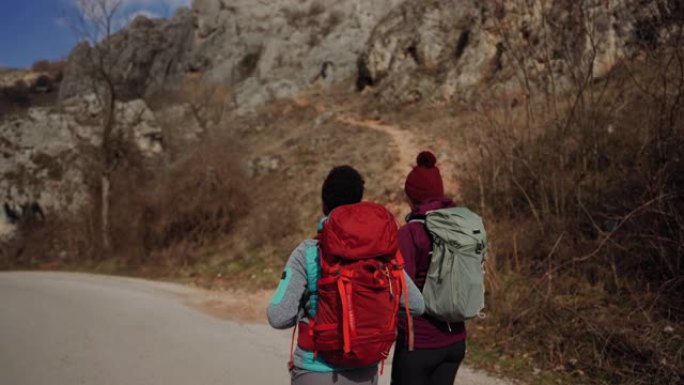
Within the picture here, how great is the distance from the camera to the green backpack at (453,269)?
2.79m

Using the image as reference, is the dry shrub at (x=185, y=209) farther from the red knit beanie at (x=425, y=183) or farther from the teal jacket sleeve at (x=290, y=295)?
the teal jacket sleeve at (x=290, y=295)

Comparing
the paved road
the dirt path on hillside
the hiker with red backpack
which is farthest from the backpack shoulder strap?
the dirt path on hillside

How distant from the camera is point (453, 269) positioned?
2.83 metres

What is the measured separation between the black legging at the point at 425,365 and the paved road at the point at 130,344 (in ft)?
8.51

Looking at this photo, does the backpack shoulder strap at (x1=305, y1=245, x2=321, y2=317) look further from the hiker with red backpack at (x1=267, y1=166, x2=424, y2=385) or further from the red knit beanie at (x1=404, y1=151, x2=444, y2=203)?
the red knit beanie at (x1=404, y1=151, x2=444, y2=203)

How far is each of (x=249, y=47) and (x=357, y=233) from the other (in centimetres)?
4215

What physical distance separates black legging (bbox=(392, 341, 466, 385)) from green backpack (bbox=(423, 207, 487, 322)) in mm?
195

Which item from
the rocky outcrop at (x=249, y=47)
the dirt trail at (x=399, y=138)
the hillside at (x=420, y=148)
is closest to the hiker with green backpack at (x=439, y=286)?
the hillside at (x=420, y=148)

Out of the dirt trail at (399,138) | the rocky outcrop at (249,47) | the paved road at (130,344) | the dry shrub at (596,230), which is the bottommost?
the paved road at (130,344)

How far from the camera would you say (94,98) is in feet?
84.8

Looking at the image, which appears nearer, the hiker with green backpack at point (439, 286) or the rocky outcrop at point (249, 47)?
the hiker with green backpack at point (439, 286)

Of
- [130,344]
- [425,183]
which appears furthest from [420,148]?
[425,183]

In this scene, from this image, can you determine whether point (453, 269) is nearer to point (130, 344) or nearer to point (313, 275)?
→ point (313, 275)

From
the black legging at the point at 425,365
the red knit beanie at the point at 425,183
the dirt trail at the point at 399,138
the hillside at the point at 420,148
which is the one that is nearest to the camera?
the black legging at the point at 425,365
